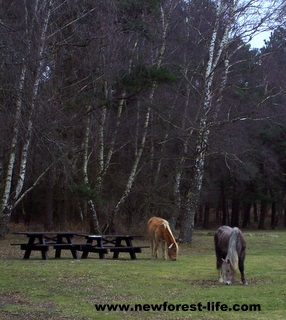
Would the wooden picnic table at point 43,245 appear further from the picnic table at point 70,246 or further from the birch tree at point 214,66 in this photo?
the birch tree at point 214,66

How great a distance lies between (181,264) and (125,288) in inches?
204

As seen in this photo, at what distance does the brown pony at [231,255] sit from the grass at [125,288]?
24 centimetres

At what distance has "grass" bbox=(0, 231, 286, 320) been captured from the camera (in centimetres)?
912

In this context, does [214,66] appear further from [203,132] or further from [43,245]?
[43,245]

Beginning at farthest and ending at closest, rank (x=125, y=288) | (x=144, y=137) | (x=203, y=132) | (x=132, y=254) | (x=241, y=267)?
(x=144, y=137), (x=203, y=132), (x=132, y=254), (x=241, y=267), (x=125, y=288)

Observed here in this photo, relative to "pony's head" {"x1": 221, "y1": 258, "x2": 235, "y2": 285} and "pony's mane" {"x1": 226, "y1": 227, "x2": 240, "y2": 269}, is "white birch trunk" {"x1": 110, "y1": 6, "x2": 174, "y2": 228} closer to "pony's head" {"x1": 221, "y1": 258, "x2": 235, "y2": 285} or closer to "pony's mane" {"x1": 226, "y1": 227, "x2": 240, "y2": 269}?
"pony's mane" {"x1": 226, "y1": 227, "x2": 240, "y2": 269}

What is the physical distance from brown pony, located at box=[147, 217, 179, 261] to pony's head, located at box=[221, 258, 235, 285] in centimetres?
540

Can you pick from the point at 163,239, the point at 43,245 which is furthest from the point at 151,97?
the point at 43,245

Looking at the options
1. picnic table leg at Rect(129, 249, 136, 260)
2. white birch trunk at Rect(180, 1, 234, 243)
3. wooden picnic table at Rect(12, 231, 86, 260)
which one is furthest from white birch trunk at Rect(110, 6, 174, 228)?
wooden picnic table at Rect(12, 231, 86, 260)

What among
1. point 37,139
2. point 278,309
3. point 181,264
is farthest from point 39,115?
point 181,264

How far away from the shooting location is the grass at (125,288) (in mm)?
9117

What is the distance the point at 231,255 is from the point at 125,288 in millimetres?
2155

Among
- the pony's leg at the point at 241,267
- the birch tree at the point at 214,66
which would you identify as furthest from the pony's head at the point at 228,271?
the birch tree at the point at 214,66

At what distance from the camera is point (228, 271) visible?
12484 mm
